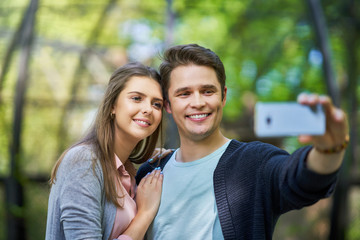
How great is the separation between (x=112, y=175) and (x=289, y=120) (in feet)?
2.71

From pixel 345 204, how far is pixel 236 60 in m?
1.72

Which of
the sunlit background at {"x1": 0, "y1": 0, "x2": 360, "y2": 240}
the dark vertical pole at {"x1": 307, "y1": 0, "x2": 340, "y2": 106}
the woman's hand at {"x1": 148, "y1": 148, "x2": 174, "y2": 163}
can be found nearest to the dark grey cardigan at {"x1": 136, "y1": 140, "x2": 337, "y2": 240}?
the woman's hand at {"x1": 148, "y1": 148, "x2": 174, "y2": 163}

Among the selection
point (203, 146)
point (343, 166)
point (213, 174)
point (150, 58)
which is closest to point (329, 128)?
point (213, 174)

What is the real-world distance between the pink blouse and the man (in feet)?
0.34

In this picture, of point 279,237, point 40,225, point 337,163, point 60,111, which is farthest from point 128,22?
point 337,163

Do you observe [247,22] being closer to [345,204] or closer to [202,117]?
[345,204]

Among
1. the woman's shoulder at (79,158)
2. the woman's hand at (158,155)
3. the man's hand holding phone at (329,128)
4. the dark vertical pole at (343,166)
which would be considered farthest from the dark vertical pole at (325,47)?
the man's hand holding phone at (329,128)

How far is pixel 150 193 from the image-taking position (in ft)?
5.63

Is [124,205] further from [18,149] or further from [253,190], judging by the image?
[18,149]

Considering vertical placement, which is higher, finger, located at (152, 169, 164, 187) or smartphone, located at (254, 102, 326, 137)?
smartphone, located at (254, 102, 326, 137)

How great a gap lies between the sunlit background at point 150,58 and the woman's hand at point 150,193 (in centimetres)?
250

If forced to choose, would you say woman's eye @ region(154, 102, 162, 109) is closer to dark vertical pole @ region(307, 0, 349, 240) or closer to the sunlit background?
the sunlit background

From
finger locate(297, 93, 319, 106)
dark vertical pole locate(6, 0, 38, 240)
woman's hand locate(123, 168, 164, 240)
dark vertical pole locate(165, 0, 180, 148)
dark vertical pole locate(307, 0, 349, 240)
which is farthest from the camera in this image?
dark vertical pole locate(6, 0, 38, 240)

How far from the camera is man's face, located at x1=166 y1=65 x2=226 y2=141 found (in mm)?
1674
